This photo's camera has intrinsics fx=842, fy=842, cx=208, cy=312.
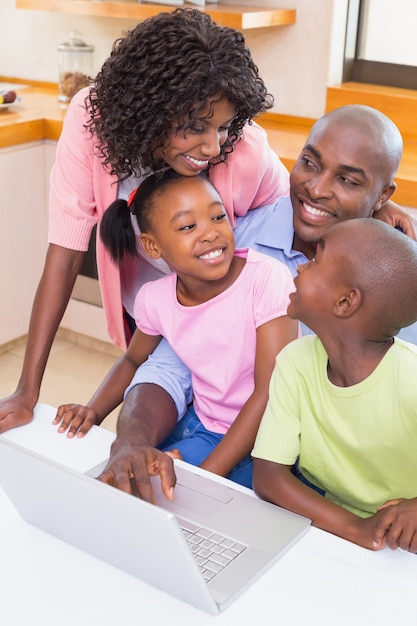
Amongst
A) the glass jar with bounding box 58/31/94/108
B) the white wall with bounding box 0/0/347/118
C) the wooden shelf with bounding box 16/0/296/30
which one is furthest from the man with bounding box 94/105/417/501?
the glass jar with bounding box 58/31/94/108

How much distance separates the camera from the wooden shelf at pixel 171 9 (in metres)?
2.37

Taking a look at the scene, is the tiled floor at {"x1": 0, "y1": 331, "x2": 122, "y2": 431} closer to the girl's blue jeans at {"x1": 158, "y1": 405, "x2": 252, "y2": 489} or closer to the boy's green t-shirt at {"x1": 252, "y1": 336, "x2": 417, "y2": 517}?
the girl's blue jeans at {"x1": 158, "y1": 405, "x2": 252, "y2": 489}

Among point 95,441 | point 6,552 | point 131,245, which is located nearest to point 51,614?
point 6,552

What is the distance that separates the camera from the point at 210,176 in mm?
1524

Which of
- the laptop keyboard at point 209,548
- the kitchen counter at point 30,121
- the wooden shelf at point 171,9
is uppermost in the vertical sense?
the wooden shelf at point 171,9

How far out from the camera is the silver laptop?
81 cm

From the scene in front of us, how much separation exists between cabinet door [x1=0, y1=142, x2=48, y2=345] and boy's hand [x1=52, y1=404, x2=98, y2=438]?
1533 mm

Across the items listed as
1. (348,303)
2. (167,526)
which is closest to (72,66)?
(348,303)

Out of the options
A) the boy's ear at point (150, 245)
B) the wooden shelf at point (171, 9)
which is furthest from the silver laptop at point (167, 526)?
the wooden shelf at point (171, 9)

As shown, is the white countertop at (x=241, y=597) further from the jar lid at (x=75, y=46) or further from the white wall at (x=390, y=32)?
the jar lid at (x=75, y=46)

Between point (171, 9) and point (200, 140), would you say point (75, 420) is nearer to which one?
point (200, 140)

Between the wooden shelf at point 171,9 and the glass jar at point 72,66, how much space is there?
0.43ft

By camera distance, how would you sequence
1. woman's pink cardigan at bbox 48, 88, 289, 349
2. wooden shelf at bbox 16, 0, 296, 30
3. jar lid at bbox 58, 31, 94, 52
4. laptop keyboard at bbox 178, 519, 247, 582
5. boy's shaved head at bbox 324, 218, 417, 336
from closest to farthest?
laptop keyboard at bbox 178, 519, 247, 582
boy's shaved head at bbox 324, 218, 417, 336
woman's pink cardigan at bbox 48, 88, 289, 349
wooden shelf at bbox 16, 0, 296, 30
jar lid at bbox 58, 31, 94, 52

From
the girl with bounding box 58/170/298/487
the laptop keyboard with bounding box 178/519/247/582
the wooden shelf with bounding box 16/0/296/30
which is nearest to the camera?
the laptop keyboard with bounding box 178/519/247/582
